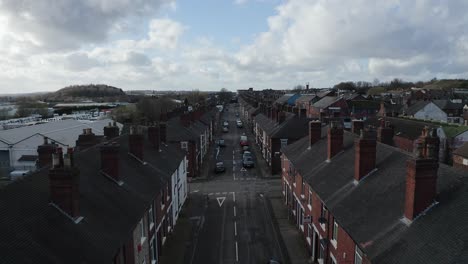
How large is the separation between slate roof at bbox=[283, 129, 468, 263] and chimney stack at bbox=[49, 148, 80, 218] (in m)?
11.5

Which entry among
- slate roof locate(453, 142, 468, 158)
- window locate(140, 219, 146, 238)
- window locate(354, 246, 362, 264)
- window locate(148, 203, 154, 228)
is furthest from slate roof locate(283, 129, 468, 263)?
slate roof locate(453, 142, 468, 158)

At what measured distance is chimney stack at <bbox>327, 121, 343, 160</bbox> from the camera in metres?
22.9

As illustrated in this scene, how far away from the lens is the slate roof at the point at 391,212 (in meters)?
11.2

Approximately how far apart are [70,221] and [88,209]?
1545mm

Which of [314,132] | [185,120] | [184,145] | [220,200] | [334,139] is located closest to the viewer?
[334,139]

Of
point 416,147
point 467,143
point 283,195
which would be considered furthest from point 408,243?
point 467,143

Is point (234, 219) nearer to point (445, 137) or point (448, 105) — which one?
point (445, 137)

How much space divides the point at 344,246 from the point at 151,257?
11.3m

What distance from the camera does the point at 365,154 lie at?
1808 cm

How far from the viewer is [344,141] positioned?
24.5 metres

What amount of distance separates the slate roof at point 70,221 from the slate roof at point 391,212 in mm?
10072

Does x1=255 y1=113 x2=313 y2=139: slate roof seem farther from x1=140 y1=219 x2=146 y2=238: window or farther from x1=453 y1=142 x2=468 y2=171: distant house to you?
x1=140 y1=219 x2=146 y2=238: window

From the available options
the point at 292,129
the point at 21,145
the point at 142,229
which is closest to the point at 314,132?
the point at 142,229

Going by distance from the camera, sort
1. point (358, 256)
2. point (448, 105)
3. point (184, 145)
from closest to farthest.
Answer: point (358, 256), point (184, 145), point (448, 105)
